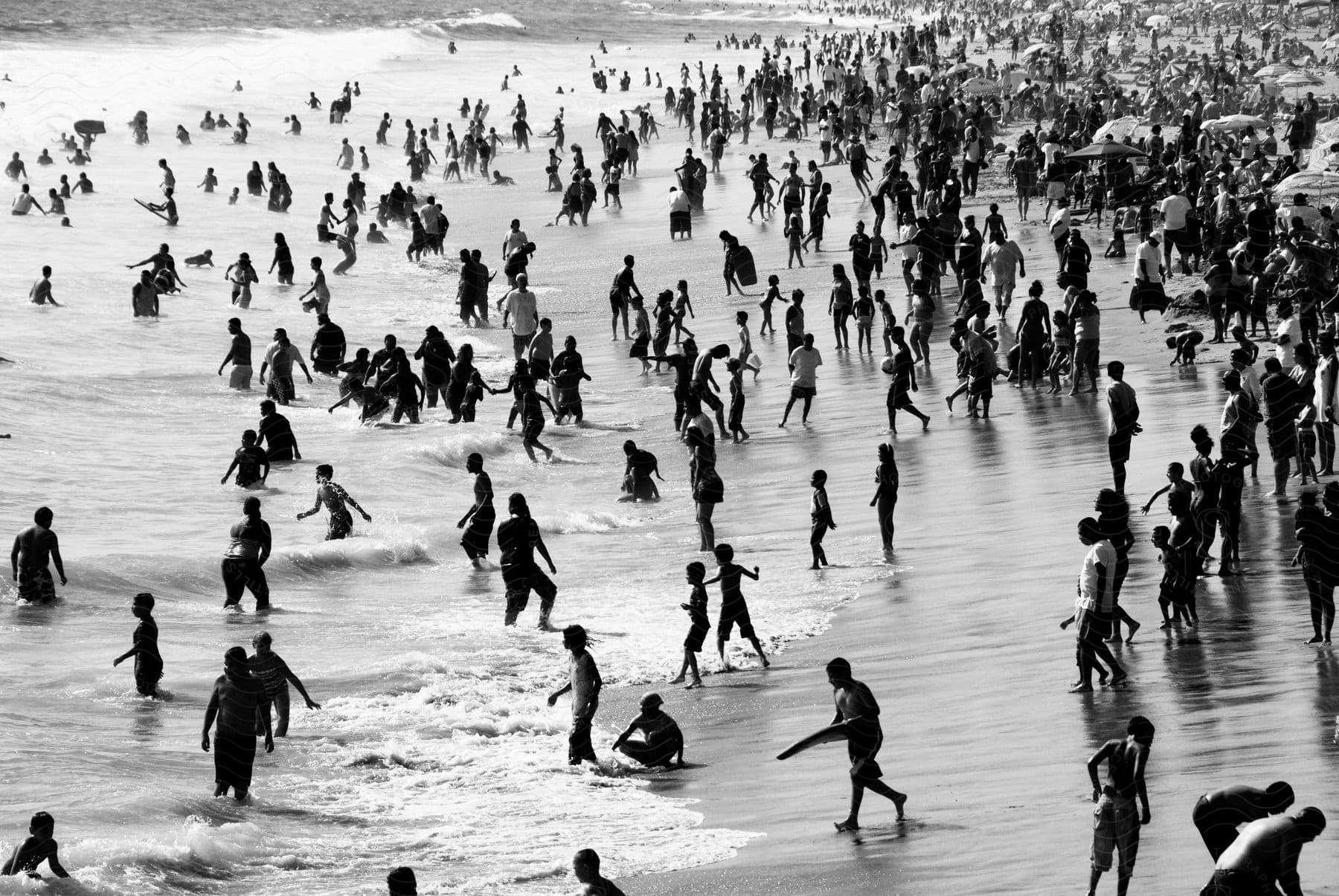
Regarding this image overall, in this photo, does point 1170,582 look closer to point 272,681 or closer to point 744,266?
point 272,681

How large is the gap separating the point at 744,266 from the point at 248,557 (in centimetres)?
1556

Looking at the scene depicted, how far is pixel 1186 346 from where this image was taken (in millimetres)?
21312

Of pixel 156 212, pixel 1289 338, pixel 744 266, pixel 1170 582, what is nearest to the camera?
pixel 1170 582

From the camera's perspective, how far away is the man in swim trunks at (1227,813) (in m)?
7.86

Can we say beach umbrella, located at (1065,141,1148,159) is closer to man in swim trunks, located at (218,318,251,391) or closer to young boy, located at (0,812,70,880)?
man in swim trunks, located at (218,318,251,391)

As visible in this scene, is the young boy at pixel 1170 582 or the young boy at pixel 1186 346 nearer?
the young boy at pixel 1170 582

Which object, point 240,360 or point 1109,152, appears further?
point 1109,152

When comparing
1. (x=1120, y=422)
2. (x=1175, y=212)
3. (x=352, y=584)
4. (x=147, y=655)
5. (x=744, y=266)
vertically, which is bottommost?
(x=352, y=584)

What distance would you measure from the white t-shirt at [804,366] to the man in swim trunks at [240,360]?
843 cm

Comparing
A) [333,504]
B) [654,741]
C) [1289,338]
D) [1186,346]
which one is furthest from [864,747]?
[1186,346]

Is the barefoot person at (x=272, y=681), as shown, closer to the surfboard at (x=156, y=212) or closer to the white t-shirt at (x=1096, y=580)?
the white t-shirt at (x=1096, y=580)

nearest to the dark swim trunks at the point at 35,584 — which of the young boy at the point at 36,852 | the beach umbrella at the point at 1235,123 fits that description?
the young boy at the point at 36,852

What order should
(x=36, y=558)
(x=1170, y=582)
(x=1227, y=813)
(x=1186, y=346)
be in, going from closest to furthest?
(x=1227, y=813) → (x=1170, y=582) → (x=36, y=558) → (x=1186, y=346)

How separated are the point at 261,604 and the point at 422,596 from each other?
1666mm
